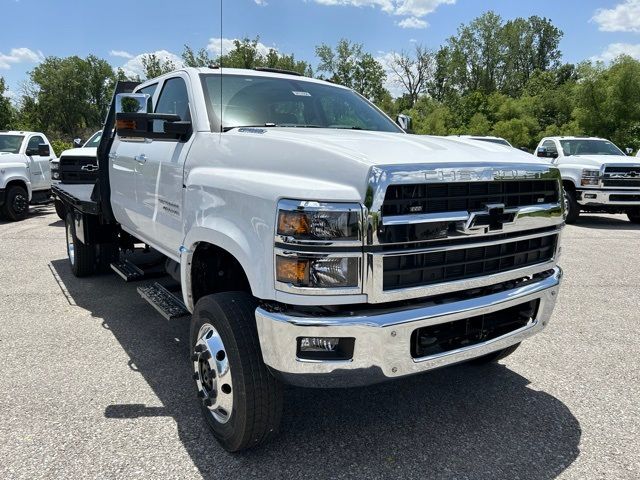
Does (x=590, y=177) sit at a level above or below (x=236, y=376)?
above

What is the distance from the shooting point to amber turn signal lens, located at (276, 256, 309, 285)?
90.4 inches

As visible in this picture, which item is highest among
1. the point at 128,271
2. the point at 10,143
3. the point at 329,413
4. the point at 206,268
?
the point at 10,143

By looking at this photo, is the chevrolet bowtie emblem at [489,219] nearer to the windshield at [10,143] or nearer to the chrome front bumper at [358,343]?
the chrome front bumper at [358,343]

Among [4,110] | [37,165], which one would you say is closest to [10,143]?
[37,165]

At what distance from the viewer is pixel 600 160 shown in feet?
38.3

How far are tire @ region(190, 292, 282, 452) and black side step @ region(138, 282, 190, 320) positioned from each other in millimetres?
733

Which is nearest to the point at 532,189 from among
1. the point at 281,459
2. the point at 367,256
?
the point at 367,256

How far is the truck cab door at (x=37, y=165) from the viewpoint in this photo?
12109 mm

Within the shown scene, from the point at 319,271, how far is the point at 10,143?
12.5 metres

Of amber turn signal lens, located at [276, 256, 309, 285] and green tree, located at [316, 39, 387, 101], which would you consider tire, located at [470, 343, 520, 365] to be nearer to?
amber turn signal lens, located at [276, 256, 309, 285]

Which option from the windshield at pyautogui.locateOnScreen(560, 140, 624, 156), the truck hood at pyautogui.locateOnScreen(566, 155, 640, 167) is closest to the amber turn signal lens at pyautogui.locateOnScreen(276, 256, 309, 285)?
the truck hood at pyautogui.locateOnScreen(566, 155, 640, 167)

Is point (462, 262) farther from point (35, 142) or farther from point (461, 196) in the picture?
point (35, 142)

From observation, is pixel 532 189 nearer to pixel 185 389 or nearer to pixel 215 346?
pixel 215 346

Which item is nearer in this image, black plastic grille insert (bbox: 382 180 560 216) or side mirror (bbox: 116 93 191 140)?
black plastic grille insert (bbox: 382 180 560 216)
